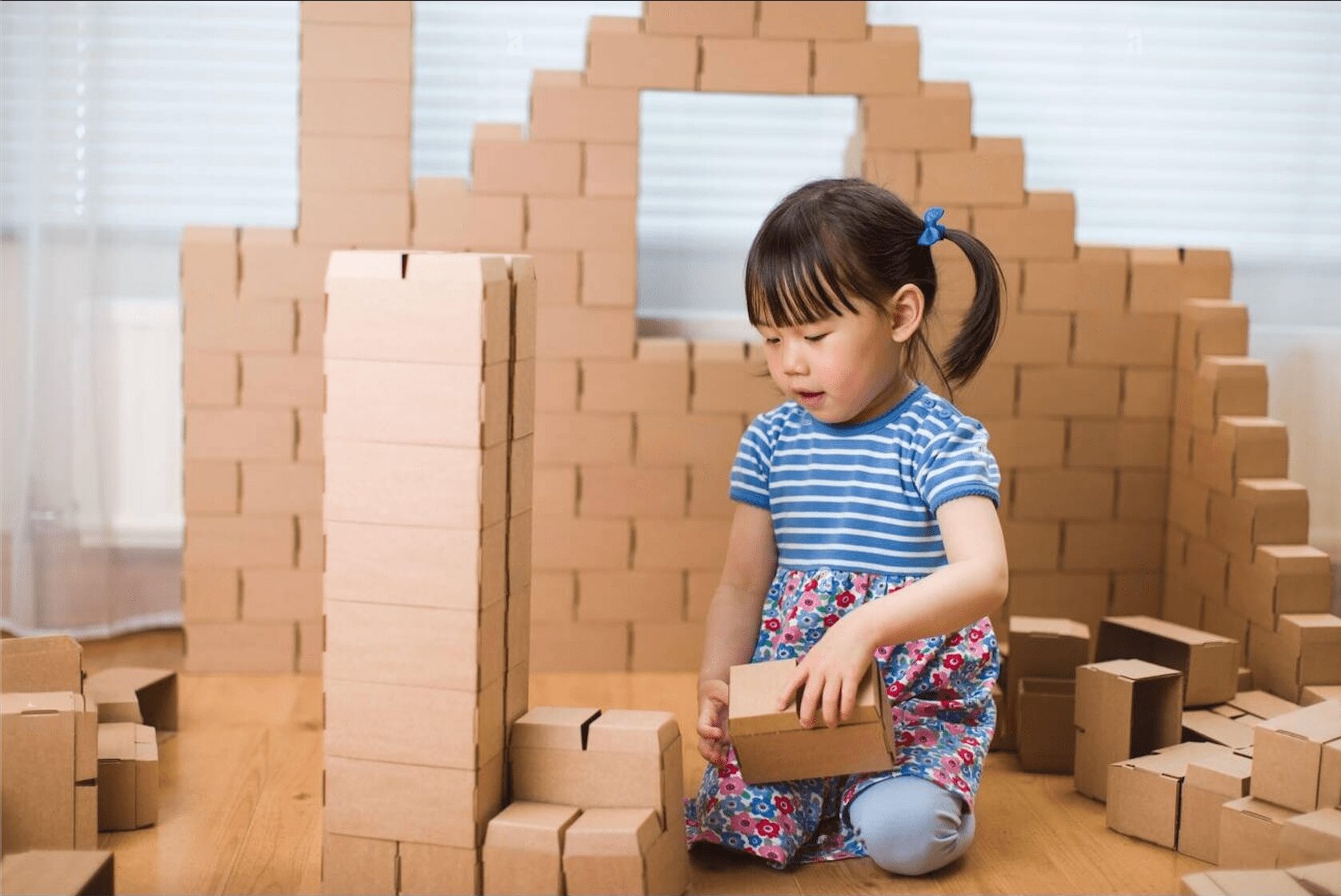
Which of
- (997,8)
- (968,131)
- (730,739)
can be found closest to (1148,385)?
(968,131)

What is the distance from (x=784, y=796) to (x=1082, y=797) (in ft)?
1.68

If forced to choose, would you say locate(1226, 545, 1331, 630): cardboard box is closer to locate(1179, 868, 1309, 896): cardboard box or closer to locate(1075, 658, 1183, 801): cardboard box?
locate(1075, 658, 1183, 801): cardboard box

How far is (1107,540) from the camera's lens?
2609 mm

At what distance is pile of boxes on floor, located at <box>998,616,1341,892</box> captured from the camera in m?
1.61

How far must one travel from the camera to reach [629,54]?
2.42 meters

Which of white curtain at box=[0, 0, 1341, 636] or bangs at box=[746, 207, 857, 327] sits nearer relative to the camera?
bangs at box=[746, 207, 857, 327]

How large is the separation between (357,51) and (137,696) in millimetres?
1112

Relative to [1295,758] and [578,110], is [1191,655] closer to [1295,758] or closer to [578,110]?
[1295,758]

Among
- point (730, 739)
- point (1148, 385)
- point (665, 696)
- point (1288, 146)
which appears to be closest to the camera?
point (730, 739)

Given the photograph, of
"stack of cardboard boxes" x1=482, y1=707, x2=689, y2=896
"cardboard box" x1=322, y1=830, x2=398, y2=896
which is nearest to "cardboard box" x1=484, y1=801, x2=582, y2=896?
"stack of cardboard boxes" x1=482, y1=707, x2=689, y2=896

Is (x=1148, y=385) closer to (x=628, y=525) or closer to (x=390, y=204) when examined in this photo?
(x=628, y=525)

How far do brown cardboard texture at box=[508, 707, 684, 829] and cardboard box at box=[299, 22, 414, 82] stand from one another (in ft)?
4.21

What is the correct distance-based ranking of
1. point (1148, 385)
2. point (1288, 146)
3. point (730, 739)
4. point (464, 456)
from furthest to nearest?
point (1288, 146)
point (1148, 385)
point (730, 739)
point (464, 456)

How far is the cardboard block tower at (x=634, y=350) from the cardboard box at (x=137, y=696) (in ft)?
1.10
